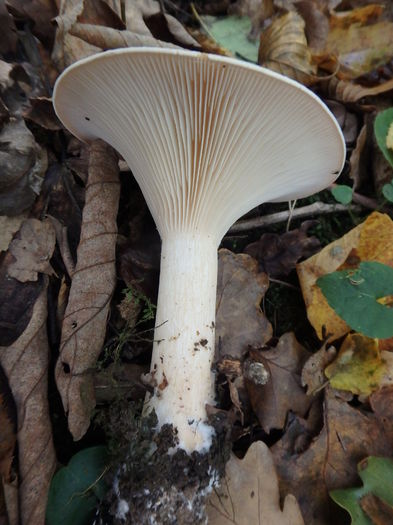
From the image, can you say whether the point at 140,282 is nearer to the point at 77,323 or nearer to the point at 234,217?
the point at 77,323

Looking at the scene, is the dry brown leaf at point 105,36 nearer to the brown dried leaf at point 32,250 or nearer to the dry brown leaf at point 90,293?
the dry brown leaf at point 90,293

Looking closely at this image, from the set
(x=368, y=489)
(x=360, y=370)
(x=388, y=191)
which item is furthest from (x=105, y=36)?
(x=368, y=489)

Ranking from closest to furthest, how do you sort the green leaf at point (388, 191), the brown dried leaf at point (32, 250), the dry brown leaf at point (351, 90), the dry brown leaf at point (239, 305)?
the brown dried leaf at point (32, 250)
the dry brown leaf at point (239, 305)
the green leaf at point (388, 191)
the dry brown leaf at point (351, 90)

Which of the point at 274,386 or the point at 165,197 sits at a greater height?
the point at 165,197

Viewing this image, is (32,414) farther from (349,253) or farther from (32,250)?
(349,253)

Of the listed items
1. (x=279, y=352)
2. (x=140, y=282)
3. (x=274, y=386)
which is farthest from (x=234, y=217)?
(x=274, y=386)

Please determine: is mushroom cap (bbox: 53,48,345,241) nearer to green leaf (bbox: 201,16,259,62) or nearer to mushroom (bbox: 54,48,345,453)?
mushroom (bbox: 54,48,345,453)

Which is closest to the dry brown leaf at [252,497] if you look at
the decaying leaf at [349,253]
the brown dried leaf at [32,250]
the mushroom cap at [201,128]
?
the decaying leaf at [349,253]
